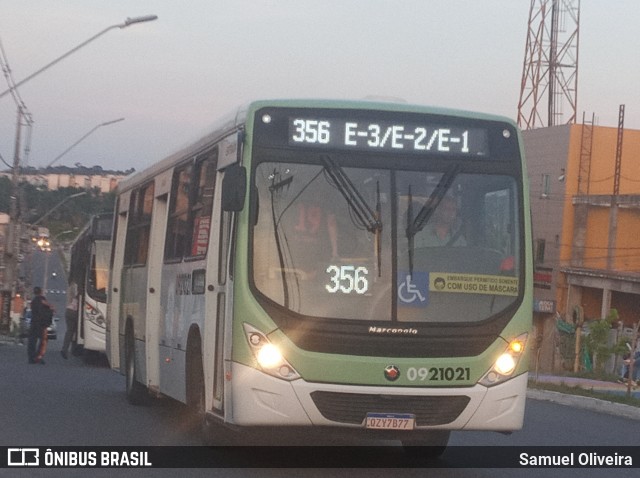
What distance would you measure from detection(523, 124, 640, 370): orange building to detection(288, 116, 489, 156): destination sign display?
151 ft

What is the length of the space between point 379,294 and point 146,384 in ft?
19.5

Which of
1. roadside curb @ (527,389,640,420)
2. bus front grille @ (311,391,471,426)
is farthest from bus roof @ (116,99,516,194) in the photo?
roadside curb @ (527,389,640,420)

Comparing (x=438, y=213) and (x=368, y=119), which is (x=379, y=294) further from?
(x=368, y=119)

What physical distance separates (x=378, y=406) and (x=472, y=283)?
4.16 feet

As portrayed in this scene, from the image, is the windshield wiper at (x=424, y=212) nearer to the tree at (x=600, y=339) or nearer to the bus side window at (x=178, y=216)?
the bus side window at (x=178, y=216)

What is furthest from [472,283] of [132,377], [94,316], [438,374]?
[94,316]

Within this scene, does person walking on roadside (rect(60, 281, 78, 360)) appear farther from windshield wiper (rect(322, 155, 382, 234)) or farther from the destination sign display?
windshield wiper (rect(322, 155, 382, 234))

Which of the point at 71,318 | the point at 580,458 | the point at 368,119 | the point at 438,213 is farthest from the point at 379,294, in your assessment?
the point at 71,318

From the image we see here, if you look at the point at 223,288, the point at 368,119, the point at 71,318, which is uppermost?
the point at 368,119

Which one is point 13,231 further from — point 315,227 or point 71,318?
point 315,227

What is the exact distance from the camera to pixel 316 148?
1059cm

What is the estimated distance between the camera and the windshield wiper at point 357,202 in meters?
10.3

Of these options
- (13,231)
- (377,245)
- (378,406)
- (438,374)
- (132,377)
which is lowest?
(132,377)

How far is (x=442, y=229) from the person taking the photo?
10.4m
